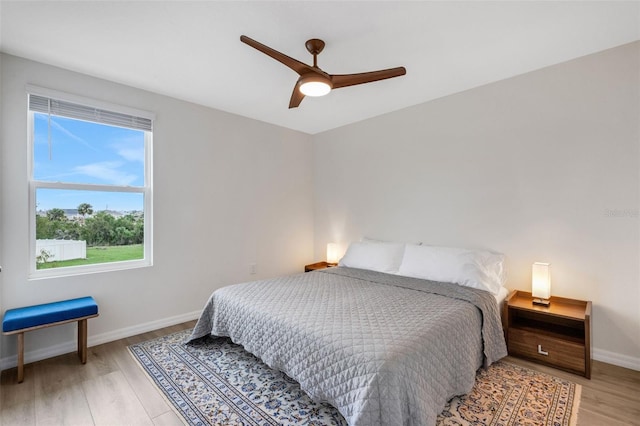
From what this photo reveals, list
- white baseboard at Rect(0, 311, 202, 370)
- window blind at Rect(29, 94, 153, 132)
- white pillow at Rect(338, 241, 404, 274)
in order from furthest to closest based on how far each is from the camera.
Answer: white pillow at Rect(338, 241, 404, 274)
window blind at Rect(29, 94, 153, 132)
white baseboard at Rect(0, 311, 202, 370)

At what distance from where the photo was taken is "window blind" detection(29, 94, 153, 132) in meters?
2.49

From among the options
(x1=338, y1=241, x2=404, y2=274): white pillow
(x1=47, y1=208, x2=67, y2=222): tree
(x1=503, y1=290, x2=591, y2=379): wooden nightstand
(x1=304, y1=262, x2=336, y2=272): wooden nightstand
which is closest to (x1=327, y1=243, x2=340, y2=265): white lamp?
(x1=304, y1=262, x2=336, y2=272): wooden nightstand

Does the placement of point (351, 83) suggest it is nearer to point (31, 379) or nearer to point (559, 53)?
point (559, 53)

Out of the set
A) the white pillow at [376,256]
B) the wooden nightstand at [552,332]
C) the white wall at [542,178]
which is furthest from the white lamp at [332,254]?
the wooden nightstand at [552,332]

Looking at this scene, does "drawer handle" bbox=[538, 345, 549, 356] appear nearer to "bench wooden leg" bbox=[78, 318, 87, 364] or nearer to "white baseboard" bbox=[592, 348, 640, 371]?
"white baseboard" bbox=[592, 348, 640, 371]

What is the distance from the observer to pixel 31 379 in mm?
2174

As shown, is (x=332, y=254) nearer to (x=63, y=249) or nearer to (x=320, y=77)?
(x=320, y=77)

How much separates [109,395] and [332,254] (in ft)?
9.08

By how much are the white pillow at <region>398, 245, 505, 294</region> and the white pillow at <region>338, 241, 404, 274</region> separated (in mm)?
180

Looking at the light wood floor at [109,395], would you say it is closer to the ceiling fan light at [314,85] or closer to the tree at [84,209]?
the tree at [84,209]

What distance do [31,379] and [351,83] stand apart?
3168 millimetres

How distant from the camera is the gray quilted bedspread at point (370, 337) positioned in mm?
1439

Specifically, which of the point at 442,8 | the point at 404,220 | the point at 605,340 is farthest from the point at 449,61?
the point at 605,340

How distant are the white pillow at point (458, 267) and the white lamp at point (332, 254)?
47.9 inches
